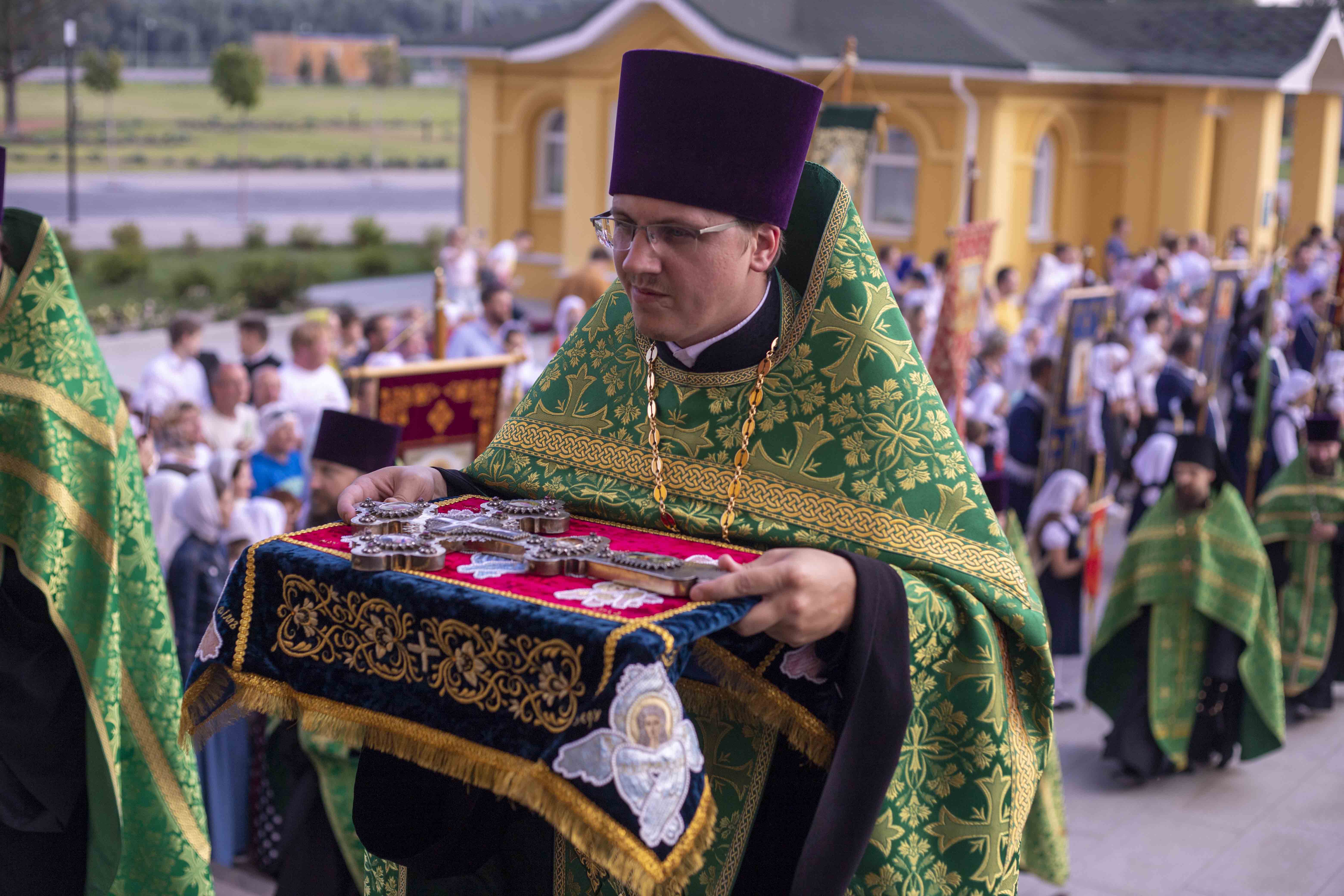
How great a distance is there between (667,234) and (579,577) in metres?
0.63

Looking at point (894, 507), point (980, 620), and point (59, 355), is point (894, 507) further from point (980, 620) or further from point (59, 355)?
point (59, 355)

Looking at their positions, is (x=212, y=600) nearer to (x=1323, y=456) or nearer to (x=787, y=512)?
(x=787, y=512)

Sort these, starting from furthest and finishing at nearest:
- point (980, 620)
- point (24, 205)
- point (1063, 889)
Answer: point (24, 205), point (1063, 889), point (980, 620)

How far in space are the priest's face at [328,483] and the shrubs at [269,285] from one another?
61.2 feet

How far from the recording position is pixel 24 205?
27.1 metres

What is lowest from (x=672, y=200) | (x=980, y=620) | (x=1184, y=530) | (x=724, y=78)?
(x=1184, y=530)

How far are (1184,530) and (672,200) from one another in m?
6.20

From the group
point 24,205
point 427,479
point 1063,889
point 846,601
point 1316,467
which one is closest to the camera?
point 846,601

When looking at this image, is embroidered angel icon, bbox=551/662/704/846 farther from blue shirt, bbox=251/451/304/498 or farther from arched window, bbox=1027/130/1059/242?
arched window, bbox=1027/130/1059/242

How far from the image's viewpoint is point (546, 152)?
922 inches

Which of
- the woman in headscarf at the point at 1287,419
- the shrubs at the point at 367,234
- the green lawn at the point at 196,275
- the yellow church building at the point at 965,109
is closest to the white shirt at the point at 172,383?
the woman in headscarf at the point at 1287,419

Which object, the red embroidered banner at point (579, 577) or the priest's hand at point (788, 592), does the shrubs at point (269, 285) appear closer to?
the red embroidered banner at point (579, 577)

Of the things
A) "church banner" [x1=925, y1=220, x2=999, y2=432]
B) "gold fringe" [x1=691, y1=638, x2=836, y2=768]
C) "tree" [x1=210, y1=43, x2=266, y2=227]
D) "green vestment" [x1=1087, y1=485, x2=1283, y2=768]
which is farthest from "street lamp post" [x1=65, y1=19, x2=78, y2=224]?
"gold fringe" [x1=691, y1=638, x2=836, y2=768]

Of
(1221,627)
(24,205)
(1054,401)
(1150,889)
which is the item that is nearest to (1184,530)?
(1221,627)
